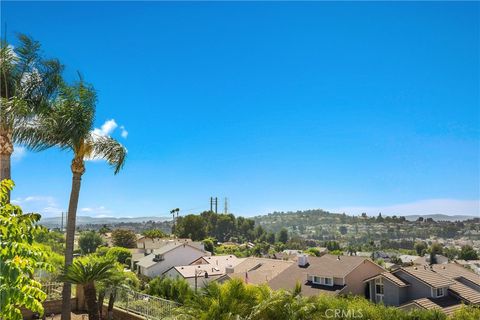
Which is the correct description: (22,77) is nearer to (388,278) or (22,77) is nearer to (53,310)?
(53,310)

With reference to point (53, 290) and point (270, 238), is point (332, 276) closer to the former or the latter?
point (53, 290)

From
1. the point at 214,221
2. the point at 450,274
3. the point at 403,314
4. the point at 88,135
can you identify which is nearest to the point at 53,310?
the point at 88,135

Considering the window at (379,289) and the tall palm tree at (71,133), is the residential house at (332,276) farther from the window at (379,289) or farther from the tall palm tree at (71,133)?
the tall palm tree at (71,133)

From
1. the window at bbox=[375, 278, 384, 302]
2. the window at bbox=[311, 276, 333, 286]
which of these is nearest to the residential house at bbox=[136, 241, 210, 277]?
the window at bbox=[311, 276, 333, 286]

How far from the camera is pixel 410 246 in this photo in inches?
7121

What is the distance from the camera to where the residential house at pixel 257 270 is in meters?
40.2

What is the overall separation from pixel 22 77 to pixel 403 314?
18557 millimetres

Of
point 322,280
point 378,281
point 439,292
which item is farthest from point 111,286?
point 439,292

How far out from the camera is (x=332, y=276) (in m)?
34.1

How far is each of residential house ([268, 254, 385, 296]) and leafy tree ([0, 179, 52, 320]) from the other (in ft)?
98.4

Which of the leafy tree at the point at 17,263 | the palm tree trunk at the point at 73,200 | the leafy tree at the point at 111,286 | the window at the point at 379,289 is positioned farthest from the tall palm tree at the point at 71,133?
the window at the point at 379,289

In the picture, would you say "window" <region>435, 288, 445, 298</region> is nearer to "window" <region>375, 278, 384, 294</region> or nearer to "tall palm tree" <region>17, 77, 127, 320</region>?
"window" <region>375, 278, 384, 294</region>

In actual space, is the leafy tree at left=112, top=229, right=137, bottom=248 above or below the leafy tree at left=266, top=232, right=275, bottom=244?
above

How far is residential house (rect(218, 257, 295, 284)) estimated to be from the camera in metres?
40.2
